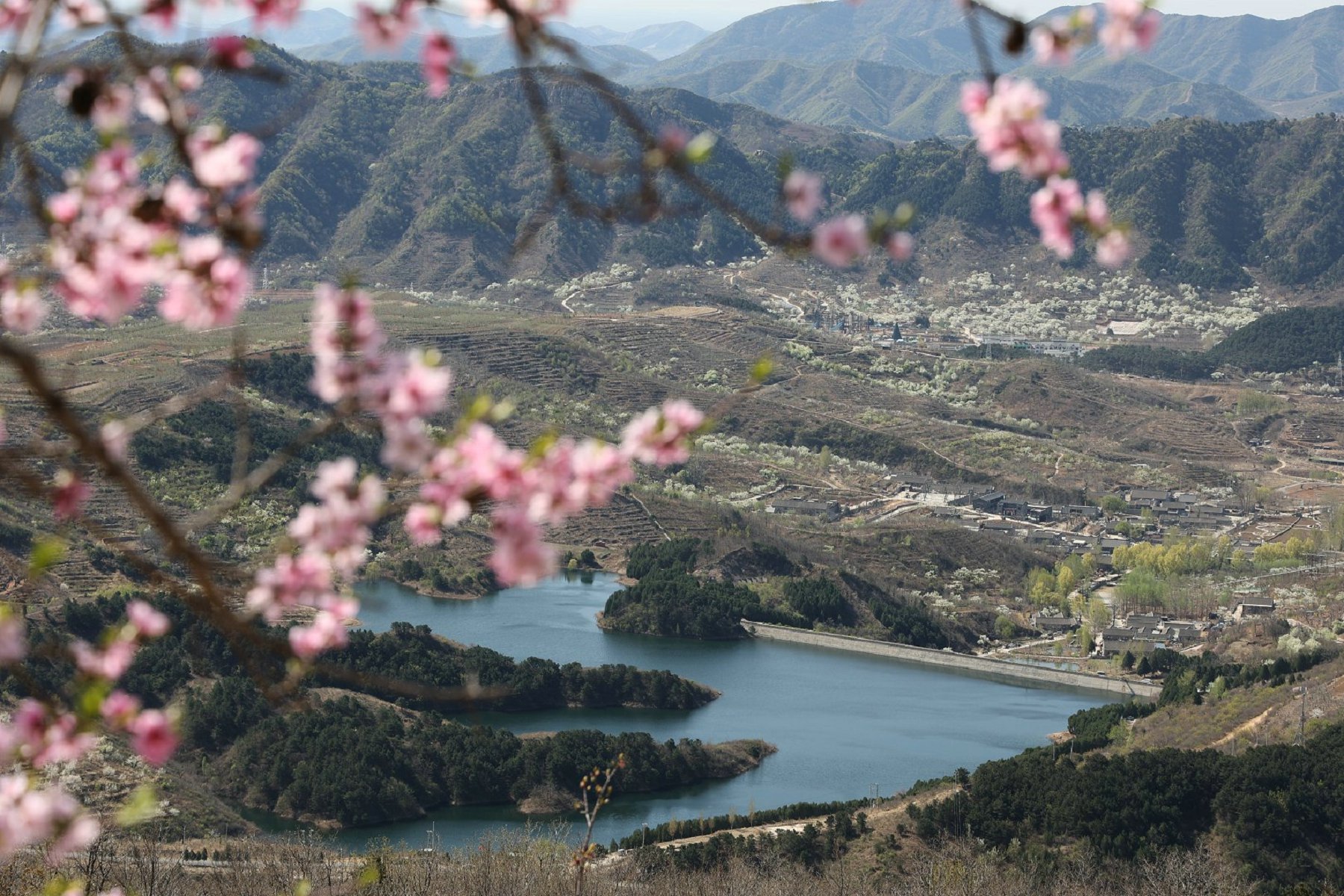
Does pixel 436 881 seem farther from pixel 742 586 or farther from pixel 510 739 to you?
pixel 742 586

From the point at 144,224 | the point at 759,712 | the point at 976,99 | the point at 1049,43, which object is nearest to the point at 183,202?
the point at 144,224

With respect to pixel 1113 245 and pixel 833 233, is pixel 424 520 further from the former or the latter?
pixel 1113 245

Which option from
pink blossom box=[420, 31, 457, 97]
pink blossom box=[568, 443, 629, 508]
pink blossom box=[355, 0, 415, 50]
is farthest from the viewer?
pink blossom box=[420, 31, 457, 97]

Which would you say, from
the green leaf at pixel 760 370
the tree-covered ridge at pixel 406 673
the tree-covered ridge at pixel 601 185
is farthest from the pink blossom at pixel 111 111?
the tree-covered ridge at pixel 601 185

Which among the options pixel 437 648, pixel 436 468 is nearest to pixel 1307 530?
pixel 437 648

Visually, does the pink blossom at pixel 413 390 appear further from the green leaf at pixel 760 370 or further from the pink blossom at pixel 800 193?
the pink blossom at pixel 800 193

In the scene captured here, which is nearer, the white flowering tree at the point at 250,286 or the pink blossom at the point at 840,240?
the white flowering tree at the point at 250,286

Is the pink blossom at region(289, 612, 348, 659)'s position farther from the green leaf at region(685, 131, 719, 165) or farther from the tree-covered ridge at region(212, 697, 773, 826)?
the tree-covered ridge at region(212, 697, 773, 826)

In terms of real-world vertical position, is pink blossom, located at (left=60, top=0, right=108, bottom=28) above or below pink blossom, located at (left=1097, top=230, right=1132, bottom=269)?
above

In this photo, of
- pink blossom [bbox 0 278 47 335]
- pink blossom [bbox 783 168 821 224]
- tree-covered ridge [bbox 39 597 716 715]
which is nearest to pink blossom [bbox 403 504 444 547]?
pink blossom [bbox 0 278 47 335]
